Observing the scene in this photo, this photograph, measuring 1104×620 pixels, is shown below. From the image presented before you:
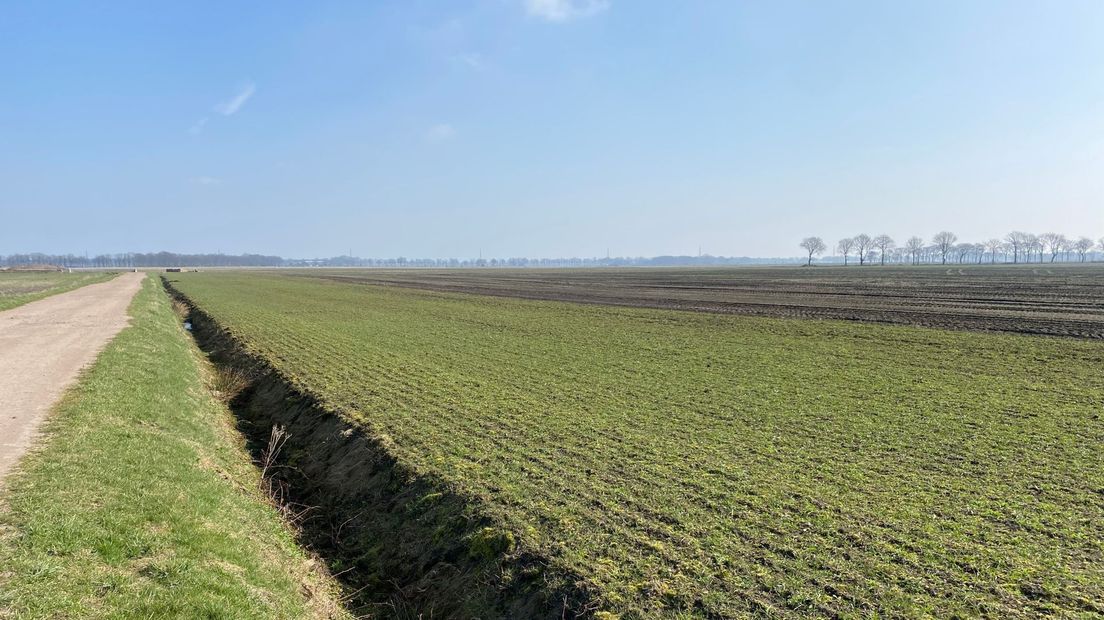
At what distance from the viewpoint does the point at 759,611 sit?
5906 millimetres

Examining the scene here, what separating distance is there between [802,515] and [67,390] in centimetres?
1560

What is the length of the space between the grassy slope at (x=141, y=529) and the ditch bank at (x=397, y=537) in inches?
26.7

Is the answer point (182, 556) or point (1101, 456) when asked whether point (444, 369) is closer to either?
point (182, 556)

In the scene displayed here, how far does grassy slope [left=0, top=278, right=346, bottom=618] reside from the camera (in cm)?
589

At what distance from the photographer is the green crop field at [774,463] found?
251 inches

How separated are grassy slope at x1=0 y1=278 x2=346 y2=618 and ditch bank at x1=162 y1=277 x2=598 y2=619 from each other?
2.22ft

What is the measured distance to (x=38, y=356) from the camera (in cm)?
1880

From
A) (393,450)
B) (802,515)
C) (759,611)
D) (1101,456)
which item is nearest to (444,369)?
(393,450)

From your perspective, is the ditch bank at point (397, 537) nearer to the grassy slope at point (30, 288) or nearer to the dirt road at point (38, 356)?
the dirt road at point (38, 356)

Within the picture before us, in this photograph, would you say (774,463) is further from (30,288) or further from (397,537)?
(30,288)

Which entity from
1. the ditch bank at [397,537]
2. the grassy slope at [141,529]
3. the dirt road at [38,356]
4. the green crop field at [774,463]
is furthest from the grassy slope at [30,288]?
the ditch bank at [397,537]

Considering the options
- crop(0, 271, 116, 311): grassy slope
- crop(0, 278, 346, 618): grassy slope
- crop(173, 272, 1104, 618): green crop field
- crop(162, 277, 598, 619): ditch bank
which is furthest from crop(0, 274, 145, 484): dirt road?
crop(0, 271, 116, 311): grassy slope

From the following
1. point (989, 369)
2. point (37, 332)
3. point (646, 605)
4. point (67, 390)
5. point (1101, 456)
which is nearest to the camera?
point (646, 605)

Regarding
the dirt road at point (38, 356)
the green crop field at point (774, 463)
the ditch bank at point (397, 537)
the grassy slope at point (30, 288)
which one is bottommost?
the ditch bank at point (397, 537)
